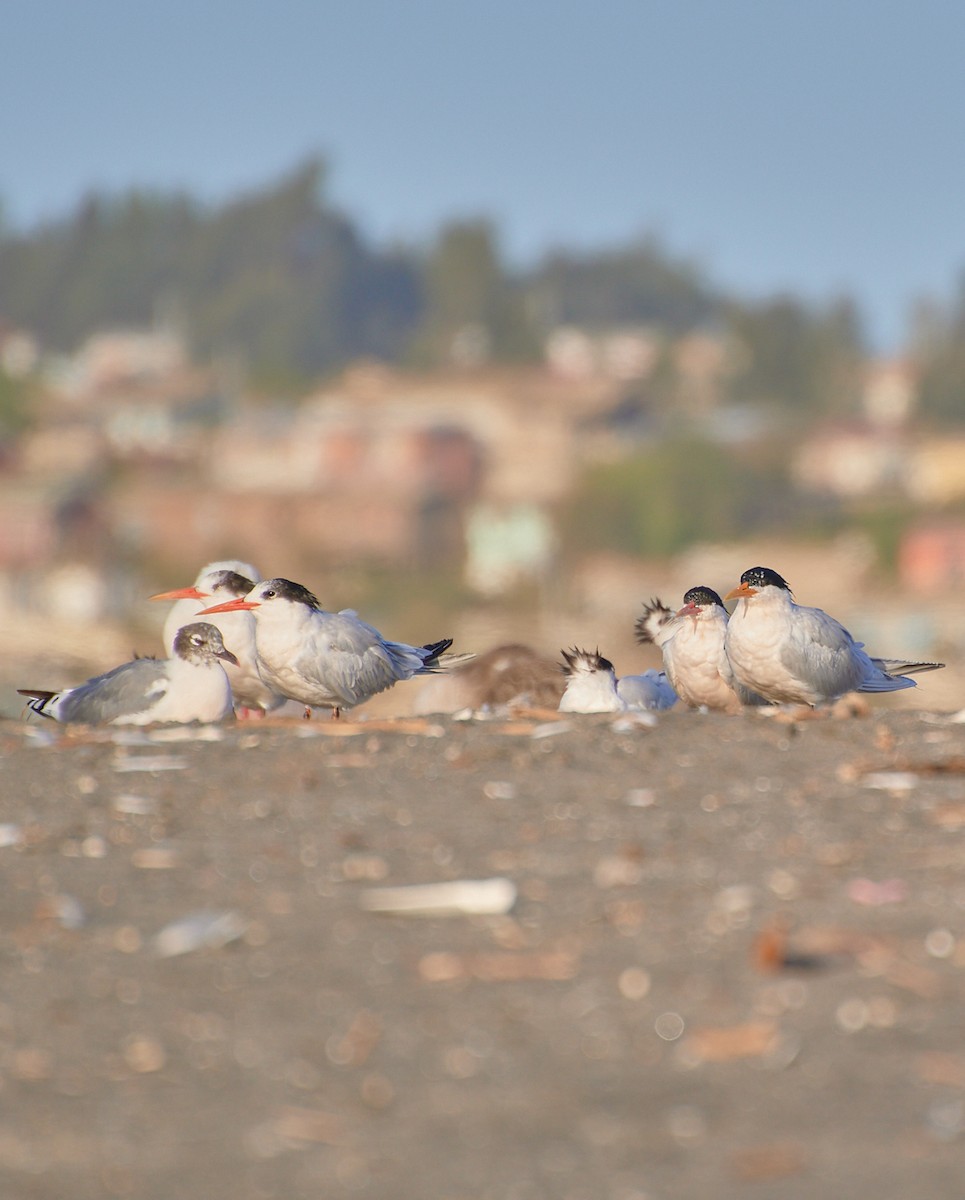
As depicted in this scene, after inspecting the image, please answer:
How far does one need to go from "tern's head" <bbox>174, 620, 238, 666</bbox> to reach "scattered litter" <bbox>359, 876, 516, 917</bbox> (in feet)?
10.9

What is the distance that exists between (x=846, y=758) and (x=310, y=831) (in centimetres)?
195

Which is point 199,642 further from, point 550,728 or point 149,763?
point 550,728

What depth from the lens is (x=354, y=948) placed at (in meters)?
4.82

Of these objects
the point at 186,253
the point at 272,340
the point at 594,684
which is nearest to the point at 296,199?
the point at 186,253

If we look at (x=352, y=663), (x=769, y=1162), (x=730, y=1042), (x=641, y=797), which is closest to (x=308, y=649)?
(x=352, y=663)

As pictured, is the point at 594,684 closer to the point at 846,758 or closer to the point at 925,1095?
Answer: the point at 846,758

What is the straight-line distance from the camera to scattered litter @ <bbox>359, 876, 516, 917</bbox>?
505 centimetres

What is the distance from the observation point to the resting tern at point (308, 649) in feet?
29.5

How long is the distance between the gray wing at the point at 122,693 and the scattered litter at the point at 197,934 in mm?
3311

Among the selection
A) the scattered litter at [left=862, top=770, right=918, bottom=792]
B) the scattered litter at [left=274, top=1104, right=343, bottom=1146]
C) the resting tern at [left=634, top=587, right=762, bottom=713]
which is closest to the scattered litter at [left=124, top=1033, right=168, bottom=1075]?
the scattered litter at [left=274, top=1104, right=343, bottom=1146]

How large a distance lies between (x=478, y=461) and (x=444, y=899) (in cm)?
9539

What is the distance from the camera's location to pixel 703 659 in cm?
887

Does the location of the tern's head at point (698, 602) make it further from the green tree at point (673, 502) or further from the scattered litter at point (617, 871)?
the green tree at point (673, 502)

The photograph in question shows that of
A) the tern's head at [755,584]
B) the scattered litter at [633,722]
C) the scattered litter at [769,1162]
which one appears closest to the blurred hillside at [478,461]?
the tern's head at [755,584]
